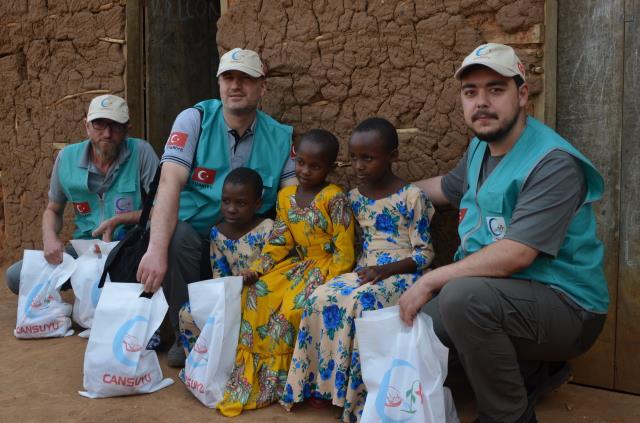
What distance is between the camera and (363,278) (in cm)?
285

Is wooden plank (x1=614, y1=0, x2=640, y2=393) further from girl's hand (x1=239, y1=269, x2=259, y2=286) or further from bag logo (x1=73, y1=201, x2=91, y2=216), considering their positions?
bag logo (x1=73, y1=201, x2=91, y2=216)

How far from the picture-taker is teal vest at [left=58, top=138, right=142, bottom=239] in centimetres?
406

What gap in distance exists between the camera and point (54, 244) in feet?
12.9

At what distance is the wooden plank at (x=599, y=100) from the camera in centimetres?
299

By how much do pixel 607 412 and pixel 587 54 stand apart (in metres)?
1.57

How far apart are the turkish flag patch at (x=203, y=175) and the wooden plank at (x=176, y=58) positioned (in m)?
1.58

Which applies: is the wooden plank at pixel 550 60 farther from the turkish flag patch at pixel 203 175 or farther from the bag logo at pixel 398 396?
the turkish flag patch at pixel 203 175

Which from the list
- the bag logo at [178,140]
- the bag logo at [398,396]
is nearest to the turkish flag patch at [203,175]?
the bag logo at [178,140]

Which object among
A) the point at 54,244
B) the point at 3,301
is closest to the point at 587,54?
the point at 54,244

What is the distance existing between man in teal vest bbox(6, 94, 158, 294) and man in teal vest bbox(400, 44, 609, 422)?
2193 millimetres

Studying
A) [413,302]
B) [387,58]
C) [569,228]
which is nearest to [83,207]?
[387,58]

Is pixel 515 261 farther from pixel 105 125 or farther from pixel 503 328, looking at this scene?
pixel 105 125

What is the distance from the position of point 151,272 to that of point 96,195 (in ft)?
4.08

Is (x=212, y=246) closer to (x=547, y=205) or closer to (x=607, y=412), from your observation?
(x=547, y=205)
